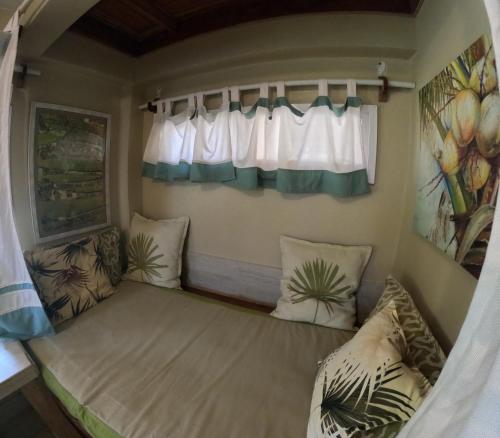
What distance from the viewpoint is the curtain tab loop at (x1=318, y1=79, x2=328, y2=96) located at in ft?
3.64

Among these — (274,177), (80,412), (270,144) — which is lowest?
(80,412)

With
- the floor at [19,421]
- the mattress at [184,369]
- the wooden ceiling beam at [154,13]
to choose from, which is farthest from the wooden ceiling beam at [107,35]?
the floor at [19,421]

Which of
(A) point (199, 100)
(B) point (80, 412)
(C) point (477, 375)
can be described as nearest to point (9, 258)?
(B) point (80, 412)

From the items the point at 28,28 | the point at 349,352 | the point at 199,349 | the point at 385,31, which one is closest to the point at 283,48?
the point at 385,31

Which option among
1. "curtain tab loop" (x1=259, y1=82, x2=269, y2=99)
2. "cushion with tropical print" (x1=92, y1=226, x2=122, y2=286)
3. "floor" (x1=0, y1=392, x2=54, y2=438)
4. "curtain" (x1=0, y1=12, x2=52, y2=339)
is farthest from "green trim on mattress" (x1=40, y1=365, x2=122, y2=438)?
"curtain tab loop" (x1=259, y1=82, x2=269, y2=99)

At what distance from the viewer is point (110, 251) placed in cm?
151

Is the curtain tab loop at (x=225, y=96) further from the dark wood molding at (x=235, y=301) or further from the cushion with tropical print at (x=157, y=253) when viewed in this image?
the dark wood molding at (x=235, y=301)

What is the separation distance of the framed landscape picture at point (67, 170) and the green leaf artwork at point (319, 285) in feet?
5.01

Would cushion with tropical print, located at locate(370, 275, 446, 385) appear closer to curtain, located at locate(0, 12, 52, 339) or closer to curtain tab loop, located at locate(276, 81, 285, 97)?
curtain tab loop, located at locate(276, 81, 285, 97)

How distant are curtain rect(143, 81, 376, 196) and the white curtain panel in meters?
0.82

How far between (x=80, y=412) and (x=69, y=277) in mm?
739

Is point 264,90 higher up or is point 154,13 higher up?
point 154,13

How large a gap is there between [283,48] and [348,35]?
321mm

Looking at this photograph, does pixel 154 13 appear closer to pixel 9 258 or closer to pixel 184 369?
pixel 9 258
